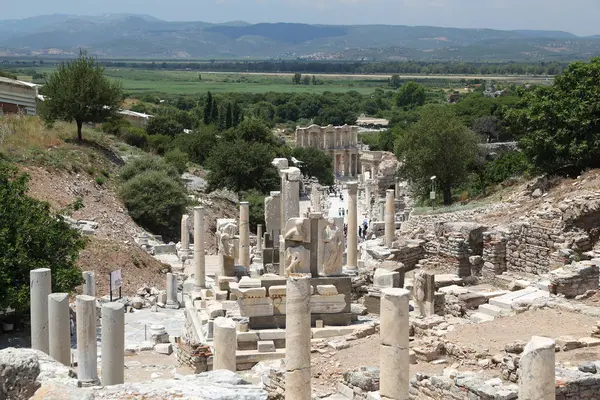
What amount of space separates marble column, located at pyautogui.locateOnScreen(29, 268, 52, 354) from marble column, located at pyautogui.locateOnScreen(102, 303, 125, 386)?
2.17 m

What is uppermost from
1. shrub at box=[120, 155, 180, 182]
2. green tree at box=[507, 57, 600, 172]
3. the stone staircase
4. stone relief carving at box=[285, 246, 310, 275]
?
green tree at box=[507, 57, 600, 172]

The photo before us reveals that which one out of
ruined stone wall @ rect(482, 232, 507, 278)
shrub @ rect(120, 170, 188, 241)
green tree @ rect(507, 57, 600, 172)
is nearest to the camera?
ruined stone wall @ rect(482, 232, 507, 278)

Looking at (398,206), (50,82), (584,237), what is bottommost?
(398,206)

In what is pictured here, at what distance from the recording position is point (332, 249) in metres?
19.8

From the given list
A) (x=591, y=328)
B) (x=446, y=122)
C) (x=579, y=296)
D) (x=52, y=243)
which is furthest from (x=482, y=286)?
(x=446, y=122)

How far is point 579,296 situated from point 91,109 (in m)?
32.0

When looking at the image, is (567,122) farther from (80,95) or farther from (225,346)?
(80,95)

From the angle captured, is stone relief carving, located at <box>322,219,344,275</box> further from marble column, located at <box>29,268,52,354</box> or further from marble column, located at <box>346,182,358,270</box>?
marble column, located at <box>29,268,52,354</box>

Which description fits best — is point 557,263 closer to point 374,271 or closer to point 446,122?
point 374,271

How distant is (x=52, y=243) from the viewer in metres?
21.5

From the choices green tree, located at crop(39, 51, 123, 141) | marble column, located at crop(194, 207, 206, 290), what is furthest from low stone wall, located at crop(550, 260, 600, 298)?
green tree, located at crop(39, 51, 123, 141)

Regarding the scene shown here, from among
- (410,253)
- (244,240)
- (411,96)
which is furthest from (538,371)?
(411,96)

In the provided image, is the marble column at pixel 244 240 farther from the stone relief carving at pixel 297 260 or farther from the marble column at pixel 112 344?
the marble column at pixel 112 344

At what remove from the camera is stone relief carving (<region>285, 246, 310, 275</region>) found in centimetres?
1936
